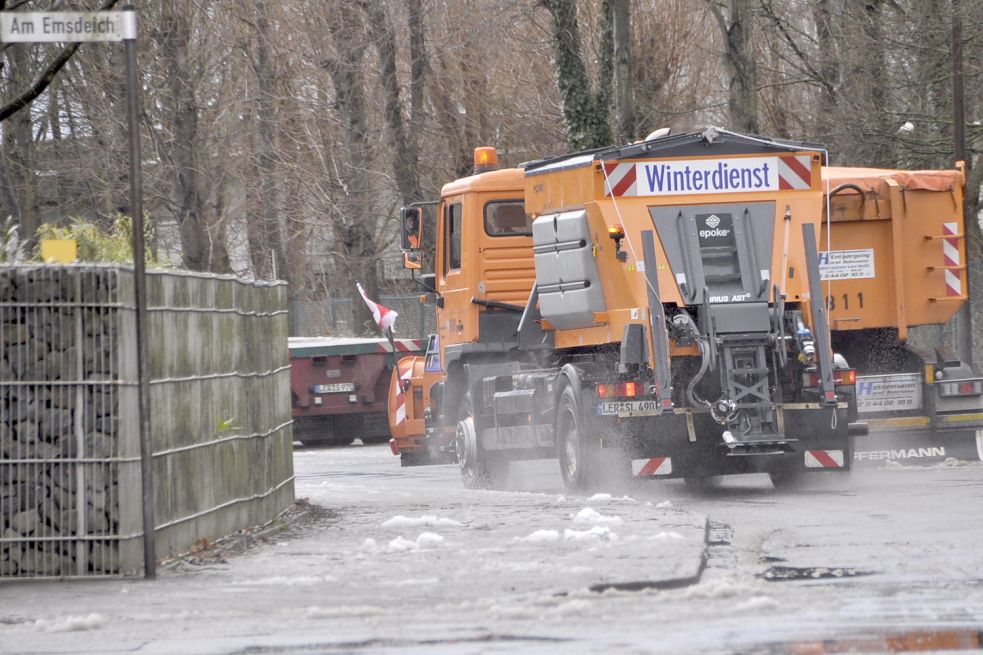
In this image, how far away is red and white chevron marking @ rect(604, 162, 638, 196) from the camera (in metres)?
15.4

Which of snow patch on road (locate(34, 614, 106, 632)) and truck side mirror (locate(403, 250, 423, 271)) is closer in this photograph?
snow patch on road (locate(34, 614, 106, 632))

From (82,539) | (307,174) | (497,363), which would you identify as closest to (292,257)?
(307,174)

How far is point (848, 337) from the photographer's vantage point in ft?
59.1

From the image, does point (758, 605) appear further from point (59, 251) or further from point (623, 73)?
point (623, 73)

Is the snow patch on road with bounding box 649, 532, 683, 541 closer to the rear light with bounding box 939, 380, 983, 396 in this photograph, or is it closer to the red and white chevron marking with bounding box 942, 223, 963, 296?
the rear light with bounding box 939, 380, 983, 396

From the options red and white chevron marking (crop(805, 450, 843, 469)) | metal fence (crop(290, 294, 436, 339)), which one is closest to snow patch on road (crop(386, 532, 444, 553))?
red and white chevron marking (crop(805, 450, 843, 469))

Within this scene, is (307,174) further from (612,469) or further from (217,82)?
(612,469)

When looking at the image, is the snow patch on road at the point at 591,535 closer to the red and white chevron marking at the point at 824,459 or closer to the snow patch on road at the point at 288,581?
the snow patch on road at the point at 288,581

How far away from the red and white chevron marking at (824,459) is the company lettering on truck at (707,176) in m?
2.36

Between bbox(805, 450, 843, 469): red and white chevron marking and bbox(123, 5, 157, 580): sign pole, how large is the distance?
Answer: 724 cm

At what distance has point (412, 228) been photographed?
18938mm

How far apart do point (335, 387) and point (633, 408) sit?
45.2 feet

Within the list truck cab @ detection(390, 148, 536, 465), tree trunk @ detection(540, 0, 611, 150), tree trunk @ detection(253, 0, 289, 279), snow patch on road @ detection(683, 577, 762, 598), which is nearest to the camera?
snow patch on road @ detection(683, 577, 762, 598)

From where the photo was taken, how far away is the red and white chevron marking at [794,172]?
15.8 metres
